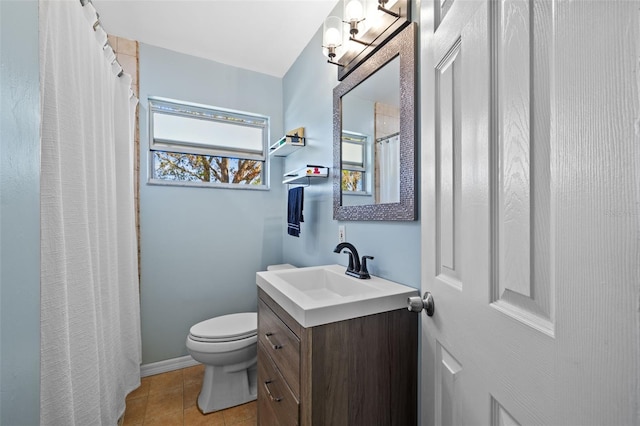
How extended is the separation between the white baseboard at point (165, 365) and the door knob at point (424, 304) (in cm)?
204

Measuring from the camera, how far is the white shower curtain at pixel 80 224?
38.6 inches

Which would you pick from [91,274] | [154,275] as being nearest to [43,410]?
[91,274]

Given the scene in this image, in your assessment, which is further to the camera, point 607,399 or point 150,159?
point 150,159

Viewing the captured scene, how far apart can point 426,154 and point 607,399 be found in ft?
2.05

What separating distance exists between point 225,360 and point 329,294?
83cm

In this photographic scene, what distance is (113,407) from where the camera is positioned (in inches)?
56.5

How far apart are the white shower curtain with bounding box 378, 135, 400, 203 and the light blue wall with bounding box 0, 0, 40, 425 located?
118cm

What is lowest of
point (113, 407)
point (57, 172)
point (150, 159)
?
point (113, 407)

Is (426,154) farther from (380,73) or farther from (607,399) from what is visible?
(380,73)

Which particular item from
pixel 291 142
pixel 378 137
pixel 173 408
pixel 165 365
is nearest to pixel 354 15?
pixel 378 137

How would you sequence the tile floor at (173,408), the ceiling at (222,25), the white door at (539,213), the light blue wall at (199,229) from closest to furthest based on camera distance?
1. the white door at (539,213)
2. the tile floor at (173,408)
3. the ceiling at (222,25)
4. the light blue wall at (199,229)

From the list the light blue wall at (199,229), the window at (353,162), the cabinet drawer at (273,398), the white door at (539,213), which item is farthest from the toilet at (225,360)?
the white door at (539,213)

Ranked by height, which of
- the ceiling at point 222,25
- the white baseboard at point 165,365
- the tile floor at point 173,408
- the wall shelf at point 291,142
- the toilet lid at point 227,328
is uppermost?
the ceiling at point 222,25

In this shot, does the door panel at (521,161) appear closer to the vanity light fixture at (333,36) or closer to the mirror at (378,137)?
the mirror at (378,137)
